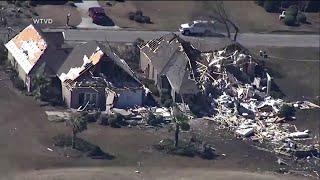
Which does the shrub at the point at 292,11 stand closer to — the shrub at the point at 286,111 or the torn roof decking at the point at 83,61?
the shrub at the point at 286,111

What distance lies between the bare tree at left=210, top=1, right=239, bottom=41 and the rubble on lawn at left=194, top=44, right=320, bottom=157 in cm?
1007

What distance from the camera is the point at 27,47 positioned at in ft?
→ 213

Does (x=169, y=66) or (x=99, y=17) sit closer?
(x=169, y=66)

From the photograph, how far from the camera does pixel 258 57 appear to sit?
72.4 m

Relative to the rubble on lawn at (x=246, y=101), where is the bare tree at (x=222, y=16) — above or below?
above

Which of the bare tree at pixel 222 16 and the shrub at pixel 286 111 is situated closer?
the shrub at pixel 286 111

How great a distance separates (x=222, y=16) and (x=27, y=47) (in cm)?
2078

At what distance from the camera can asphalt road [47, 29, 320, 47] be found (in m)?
73.7

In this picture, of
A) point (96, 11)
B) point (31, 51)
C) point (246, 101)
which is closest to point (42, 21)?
point (96, 11)

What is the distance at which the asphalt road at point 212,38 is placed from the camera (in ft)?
242

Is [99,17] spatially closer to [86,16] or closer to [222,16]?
[86,16]

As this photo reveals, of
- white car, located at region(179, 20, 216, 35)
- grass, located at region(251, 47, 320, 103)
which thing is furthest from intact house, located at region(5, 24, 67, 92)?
grass, located at region(251, 47, 320, 103)

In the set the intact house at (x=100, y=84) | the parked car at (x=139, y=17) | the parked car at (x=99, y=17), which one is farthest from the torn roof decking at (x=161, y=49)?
the parked car at (x=139, y=17)

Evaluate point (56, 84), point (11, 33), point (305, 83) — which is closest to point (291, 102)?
point (305, 83)
